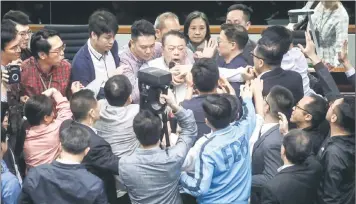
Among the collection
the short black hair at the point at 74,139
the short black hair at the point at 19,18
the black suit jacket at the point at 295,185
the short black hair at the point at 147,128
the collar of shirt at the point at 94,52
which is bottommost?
the black suit jacket at the point at 295,185

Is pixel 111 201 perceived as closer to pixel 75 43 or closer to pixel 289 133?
pixel 289 133

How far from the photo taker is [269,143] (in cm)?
395

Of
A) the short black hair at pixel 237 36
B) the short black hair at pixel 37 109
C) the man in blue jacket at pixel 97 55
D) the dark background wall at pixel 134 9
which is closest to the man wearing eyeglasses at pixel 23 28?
the man in blue jacket at pixel 97 55

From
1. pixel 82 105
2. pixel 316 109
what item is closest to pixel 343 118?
pixel 316 109

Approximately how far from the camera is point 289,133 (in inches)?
149

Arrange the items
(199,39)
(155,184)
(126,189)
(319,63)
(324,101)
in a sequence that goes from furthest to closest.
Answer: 1. (199,39)
2. (319,63)
3. (324,101)
4. (126,189)
5. (155,184)

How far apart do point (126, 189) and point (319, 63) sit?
1.38m

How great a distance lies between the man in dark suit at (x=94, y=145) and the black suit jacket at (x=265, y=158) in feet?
2.27

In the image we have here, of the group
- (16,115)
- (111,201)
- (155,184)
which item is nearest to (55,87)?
(16,115)

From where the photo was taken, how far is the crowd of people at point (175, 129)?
3.68 m

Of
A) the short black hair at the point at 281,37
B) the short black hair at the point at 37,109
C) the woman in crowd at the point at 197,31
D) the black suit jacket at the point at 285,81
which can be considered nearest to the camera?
the short black hair at the point at 37,109

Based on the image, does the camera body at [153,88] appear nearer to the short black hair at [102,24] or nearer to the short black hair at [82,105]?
the short black hair at [82,105]

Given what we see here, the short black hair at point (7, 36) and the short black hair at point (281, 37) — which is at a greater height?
the short black hair at point (281, 37)

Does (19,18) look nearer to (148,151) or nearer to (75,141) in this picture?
(75,141)
